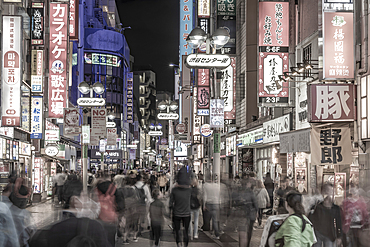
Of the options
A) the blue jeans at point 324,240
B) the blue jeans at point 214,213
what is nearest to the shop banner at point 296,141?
the blue jeans at point 214,213

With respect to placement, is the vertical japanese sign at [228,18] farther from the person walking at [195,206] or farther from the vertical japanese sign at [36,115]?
the person walking at [195,206]

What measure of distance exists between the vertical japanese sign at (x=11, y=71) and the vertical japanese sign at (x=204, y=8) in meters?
20.3

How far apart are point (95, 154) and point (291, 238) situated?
67.5 metres

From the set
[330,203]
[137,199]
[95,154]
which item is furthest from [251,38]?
[95,154]

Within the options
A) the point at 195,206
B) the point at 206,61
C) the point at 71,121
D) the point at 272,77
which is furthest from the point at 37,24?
the point at 195,206

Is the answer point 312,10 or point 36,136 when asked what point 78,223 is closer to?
point 312,10

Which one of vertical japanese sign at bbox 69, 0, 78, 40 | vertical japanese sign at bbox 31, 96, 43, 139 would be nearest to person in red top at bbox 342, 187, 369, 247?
vertical japanese sign at bbox 31, 96, 43, 139

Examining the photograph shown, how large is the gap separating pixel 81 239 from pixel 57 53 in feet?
78.8

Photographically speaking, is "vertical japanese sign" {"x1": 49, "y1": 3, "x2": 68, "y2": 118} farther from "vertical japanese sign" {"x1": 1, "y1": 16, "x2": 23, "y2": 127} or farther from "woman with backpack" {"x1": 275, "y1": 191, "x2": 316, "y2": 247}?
"woman with backpack" {"x1": 275, "y1": 191, "x2": 316, "y2": 247}

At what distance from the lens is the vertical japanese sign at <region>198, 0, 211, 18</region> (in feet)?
129

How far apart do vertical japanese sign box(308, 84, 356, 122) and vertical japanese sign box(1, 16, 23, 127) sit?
40.4ft

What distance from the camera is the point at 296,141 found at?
843 inches

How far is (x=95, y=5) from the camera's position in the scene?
332 feet

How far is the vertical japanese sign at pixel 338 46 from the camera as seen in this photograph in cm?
1670
